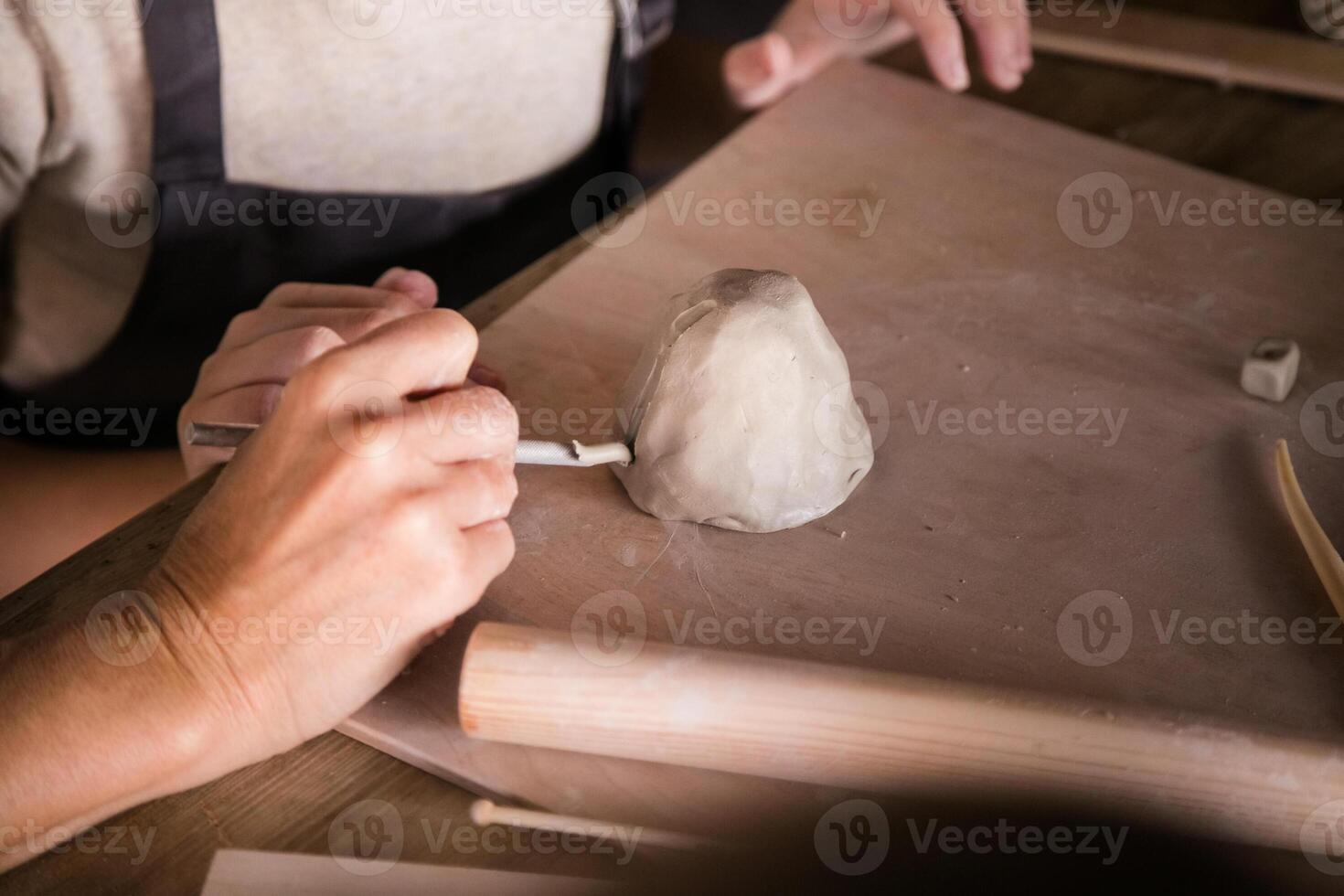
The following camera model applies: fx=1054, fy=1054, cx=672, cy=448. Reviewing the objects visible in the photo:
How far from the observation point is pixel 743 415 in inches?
30.5

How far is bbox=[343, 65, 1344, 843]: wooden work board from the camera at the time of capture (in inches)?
28.4

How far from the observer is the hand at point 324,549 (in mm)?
638

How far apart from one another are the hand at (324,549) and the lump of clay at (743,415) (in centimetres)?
17

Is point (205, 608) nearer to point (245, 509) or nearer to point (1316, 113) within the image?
point (245, 509)

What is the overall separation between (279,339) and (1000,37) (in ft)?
3.04

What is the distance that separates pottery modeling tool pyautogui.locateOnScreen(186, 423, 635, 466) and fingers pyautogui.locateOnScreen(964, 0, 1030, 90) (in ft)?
2.52

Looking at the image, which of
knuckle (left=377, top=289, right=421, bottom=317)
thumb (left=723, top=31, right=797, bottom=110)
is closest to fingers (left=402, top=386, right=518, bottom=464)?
knuckle (left=377, top=289, right=421, bottom=317)

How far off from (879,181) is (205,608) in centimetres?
83

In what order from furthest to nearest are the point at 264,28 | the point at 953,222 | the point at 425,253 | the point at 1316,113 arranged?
1. the point at 1316,113
2. the point at 425,253
3. the point at 953,222
4. the point at 264,28

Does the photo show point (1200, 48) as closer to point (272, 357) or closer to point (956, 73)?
point (956, 73)

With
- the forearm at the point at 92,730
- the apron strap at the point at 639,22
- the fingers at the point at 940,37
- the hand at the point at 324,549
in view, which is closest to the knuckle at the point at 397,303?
the hand at the point at 324,549

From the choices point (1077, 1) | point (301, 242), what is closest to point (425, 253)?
point (301, 242)

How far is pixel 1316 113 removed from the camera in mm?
1334

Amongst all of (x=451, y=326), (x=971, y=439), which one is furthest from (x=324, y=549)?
(x=971, y=439)
